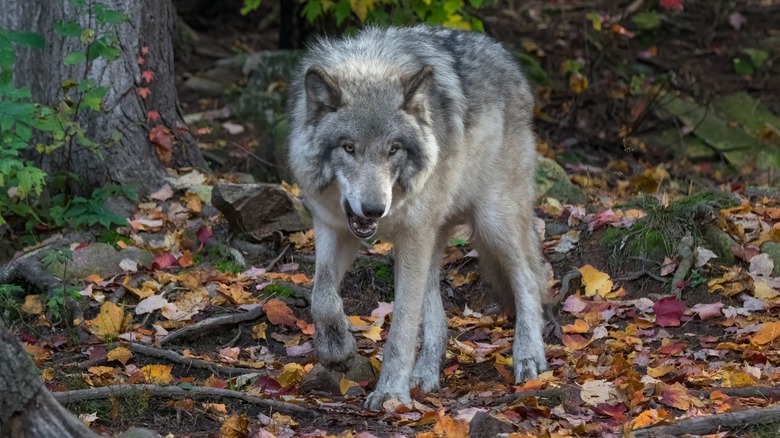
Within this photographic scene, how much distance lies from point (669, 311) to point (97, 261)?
12.4 feet

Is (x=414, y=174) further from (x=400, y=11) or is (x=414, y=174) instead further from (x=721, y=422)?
(x=400, y=11)

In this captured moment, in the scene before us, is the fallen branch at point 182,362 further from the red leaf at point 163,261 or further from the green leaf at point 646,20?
the green leaf at point 646,20

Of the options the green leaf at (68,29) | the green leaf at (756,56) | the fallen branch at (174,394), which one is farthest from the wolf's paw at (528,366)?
the green leaf at (756,56)

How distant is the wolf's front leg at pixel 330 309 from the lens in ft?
17.4

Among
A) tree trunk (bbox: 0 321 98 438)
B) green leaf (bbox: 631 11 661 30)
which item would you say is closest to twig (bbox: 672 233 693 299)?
tree trunk (bbox: 0 321 98 438)

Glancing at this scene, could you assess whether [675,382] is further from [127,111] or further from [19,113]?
[127,111]

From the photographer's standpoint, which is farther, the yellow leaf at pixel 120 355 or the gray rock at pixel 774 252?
the gray rock at pixel 774 252

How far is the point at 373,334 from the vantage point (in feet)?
20.9

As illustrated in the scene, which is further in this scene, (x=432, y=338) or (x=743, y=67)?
(x=743, y=67)

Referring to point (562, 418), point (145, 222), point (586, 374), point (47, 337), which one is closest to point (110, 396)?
point (47, 337)

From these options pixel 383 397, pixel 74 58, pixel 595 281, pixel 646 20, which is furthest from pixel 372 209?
pixel 646 20

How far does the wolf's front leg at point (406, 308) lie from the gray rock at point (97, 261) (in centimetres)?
232

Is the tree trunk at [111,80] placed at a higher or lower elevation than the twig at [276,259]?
higher

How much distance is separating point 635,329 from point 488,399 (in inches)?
58.5
